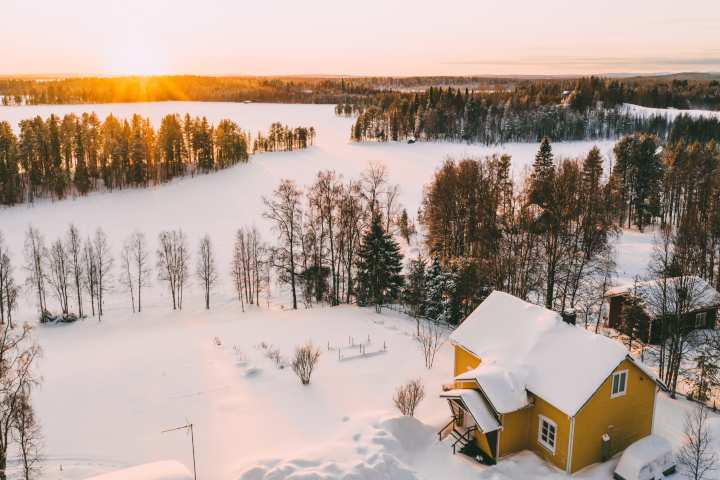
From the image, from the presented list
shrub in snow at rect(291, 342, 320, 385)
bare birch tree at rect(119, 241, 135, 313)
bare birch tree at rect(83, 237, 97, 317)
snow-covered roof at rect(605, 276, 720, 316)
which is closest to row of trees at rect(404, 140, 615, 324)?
snow-covered roof at rect(605, 276, 720, 316)

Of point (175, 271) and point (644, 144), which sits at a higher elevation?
point (644, 144)

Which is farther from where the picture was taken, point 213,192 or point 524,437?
point 213,192

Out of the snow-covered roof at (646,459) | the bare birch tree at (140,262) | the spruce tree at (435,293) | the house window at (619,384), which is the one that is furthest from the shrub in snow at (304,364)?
the bare birch tree at (140,262)

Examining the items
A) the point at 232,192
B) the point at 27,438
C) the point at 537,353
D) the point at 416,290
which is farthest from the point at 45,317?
the point at 232,192

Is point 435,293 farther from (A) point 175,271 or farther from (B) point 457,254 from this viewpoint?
(A) point 175,271

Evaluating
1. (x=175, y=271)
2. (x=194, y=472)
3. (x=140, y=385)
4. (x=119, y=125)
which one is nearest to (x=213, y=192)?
(x=119, y=125)

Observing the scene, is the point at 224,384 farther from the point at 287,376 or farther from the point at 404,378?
the point at 404,378
